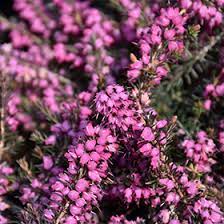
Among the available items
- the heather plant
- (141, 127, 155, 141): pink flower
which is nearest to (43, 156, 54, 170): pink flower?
the heather plant

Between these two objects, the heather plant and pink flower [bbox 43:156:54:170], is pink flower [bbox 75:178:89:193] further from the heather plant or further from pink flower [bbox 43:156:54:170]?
pink flower [bbox 43:156:54:170]

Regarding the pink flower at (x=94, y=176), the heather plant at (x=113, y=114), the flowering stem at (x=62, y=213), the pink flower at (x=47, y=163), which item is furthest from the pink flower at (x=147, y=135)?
the pink flower at (x=47, y=163)

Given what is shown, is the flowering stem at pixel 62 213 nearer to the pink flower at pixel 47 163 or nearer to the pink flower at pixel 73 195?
the pink flower at pixel 73 195

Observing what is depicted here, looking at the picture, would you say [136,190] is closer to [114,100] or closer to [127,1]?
[114,100]

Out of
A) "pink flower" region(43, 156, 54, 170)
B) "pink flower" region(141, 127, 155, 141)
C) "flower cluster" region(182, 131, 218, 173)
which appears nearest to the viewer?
"pink flower" region(141, 127, 155, 141)

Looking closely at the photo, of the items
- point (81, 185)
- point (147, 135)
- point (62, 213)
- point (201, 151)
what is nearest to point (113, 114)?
point (147, 135)

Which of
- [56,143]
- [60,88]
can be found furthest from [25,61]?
[56,143]

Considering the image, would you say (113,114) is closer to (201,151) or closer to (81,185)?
(81,185)

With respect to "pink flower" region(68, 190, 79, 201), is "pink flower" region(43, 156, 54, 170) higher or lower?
lower

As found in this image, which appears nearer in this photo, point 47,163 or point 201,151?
point 201,151
